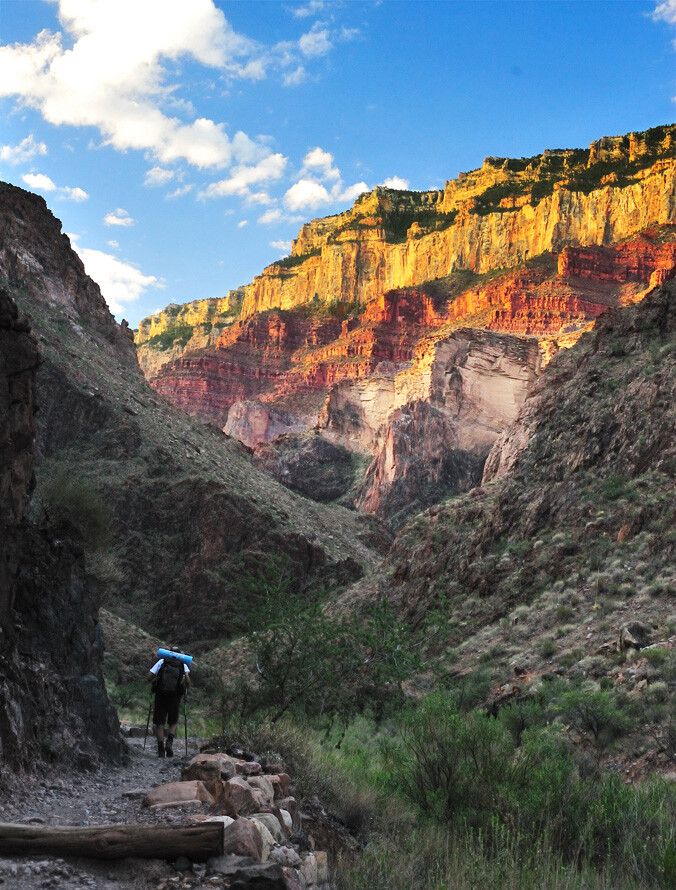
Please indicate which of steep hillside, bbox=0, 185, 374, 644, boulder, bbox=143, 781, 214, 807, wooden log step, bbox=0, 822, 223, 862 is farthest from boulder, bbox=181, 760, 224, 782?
steep hillside, bbox=0, 185, 374, 644

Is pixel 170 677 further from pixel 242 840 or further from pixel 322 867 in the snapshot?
pixel 242 840

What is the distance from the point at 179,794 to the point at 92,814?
0.88m

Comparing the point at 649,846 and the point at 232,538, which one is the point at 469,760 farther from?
the point at 232,538

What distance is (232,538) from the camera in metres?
47.1

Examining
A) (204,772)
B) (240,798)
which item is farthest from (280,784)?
(240,798)

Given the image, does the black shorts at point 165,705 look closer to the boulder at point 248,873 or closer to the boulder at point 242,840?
the boulder at point 242,840

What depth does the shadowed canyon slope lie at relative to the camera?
8400 centimetres

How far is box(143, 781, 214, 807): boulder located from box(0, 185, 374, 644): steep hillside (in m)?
32.7

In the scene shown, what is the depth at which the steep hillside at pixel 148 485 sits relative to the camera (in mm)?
44500

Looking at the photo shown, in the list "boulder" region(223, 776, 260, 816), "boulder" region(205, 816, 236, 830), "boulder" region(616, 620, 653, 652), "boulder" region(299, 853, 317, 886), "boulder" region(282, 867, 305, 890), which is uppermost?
"boulder" region(616, 620, 653, 652)

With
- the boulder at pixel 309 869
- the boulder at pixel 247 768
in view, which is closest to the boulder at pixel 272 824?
the boulder at pixel 309 869

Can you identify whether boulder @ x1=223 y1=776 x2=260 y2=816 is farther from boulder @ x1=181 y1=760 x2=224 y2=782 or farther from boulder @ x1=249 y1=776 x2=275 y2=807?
boulder @ x1=181 y1=760 x2=224 y2=782

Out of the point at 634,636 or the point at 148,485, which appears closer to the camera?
the point at 634,636

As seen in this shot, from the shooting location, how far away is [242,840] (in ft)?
22.5
